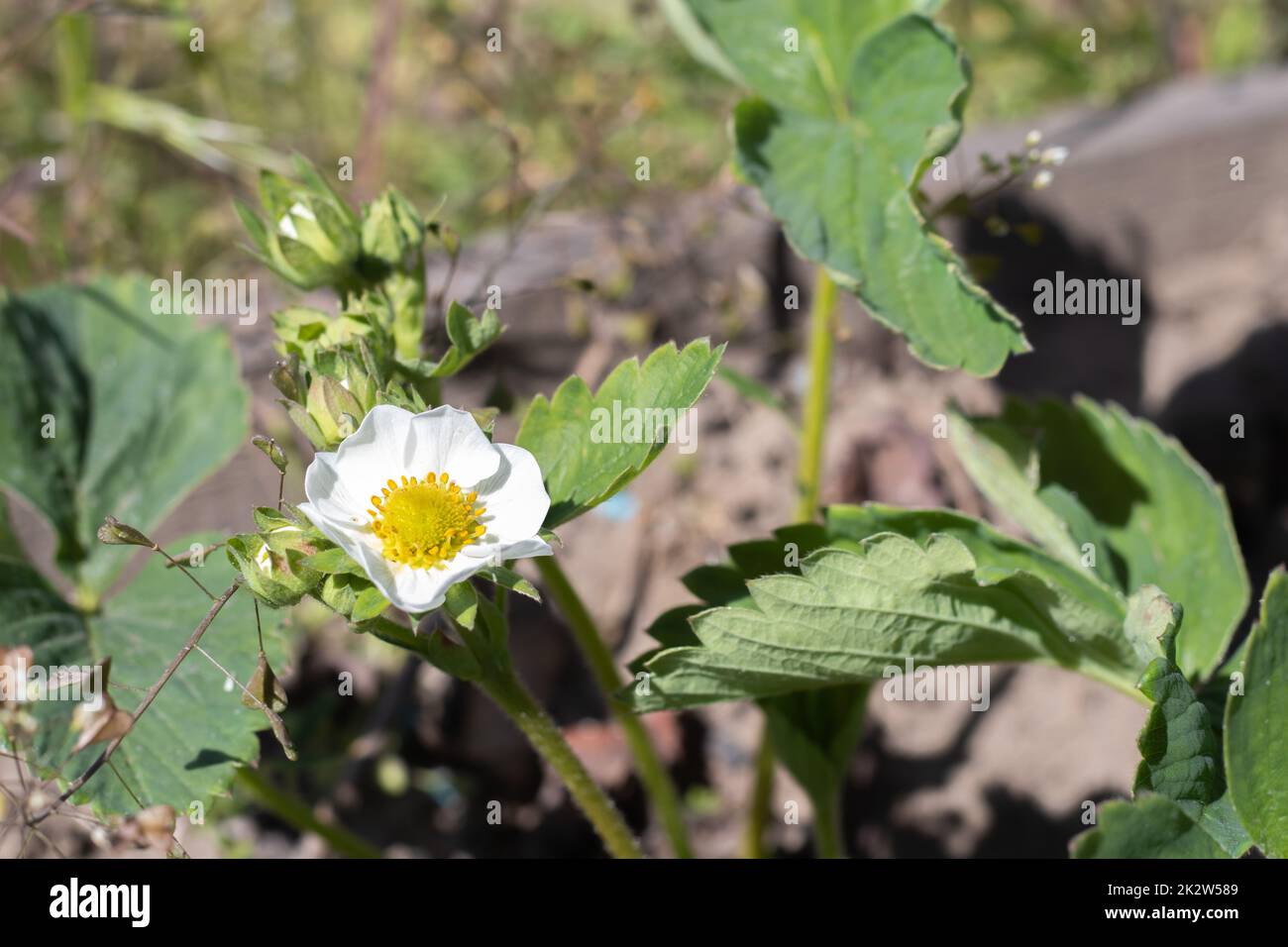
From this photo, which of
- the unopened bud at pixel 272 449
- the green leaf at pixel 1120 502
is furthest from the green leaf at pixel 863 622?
the unopened bud at pixel 272 449

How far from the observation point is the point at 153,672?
4.64ft

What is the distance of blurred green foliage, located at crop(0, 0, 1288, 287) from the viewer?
2863 mm

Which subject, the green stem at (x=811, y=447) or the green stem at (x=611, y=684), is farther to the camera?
the green stem at (x=811, y=447)

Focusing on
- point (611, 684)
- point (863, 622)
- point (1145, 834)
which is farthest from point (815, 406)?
point (1145, 834)

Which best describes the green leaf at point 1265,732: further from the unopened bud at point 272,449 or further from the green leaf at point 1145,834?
the unopened bud at point 272,449

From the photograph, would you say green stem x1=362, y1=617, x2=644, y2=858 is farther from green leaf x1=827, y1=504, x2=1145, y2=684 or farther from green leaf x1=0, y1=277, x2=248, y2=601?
green leaf x1=0, y1=277, x2=248, y2=601

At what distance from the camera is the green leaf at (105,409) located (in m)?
1.68

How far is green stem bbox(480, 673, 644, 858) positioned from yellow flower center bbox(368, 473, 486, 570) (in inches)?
6.4

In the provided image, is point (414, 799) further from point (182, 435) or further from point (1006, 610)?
point (1006, 610)


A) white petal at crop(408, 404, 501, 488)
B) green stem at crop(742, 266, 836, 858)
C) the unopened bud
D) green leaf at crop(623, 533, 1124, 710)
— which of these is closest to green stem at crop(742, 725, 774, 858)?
green stem at crop(742, 266, 836, 858)

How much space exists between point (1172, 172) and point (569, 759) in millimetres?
2104

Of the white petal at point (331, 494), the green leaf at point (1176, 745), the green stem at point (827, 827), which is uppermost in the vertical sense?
the white petal at point (331, 494)

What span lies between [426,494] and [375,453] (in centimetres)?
7

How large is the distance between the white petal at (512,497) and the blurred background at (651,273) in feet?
1.18
